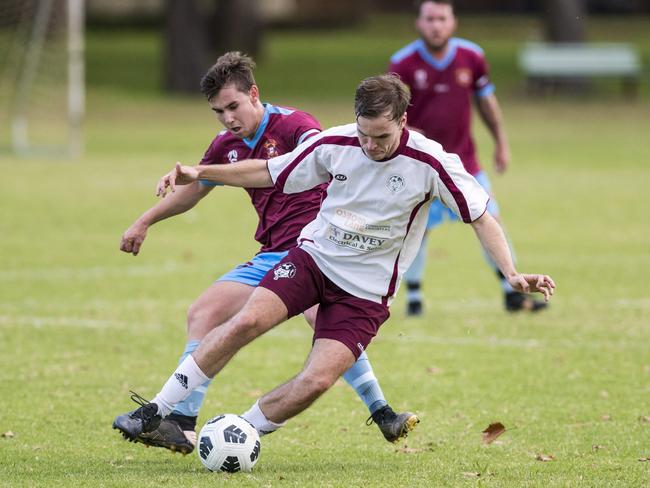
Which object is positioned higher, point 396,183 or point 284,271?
point 396,183

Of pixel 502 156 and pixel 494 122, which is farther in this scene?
pixel 502 156

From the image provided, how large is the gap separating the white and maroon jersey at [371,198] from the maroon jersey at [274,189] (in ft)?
1.36

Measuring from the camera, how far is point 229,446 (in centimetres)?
577

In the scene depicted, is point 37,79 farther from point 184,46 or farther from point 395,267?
point 395,267

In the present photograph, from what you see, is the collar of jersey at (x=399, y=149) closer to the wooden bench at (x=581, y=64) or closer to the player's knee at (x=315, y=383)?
the player's knee at (x=315, y=383)

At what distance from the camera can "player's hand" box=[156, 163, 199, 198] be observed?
5.85 metres

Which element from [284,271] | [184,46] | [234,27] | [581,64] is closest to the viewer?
[284,271]

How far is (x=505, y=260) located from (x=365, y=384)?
1.06 meters

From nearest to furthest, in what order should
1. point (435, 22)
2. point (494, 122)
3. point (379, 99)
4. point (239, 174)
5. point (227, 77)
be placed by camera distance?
point (379, 99) < point (239, 174) < point (227, 77) < point (435, 22) < point (494, 122)

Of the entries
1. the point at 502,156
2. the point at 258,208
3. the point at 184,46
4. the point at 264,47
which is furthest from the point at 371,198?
the point at 264,47

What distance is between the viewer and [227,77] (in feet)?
20.8

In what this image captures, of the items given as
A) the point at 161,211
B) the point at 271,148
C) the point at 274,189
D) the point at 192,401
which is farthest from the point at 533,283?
the point at 161,211

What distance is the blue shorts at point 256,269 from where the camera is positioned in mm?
6504

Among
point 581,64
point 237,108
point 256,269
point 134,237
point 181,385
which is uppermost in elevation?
point 237,108
